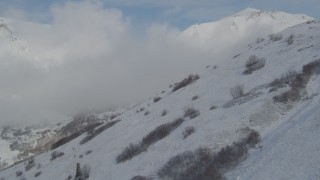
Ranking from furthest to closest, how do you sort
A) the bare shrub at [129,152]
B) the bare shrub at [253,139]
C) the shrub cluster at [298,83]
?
the bare shrub at [129,152] < the shrub cluster at [298,83] < the bare shrub at [253,139]

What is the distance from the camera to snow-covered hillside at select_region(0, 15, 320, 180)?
57.0 feet

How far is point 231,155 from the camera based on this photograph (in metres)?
18.7

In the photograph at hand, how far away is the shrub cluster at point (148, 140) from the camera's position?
81.5 feet

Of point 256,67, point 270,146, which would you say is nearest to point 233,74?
point 256,67

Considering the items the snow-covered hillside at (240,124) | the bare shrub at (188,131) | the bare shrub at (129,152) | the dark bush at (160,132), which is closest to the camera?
the snow-covered hillside at (240,124)

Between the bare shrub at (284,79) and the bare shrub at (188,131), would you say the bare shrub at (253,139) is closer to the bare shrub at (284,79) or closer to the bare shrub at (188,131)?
the bare shrub at (188,131)

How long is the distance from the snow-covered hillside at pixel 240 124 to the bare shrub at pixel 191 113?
0.41 feet

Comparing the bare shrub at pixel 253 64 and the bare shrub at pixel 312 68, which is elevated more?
the bare shrub at pixel 253 64

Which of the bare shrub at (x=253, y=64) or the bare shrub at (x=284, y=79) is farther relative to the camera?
the bare shrub at (x=253, y=64)

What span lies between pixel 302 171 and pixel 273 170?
115cm

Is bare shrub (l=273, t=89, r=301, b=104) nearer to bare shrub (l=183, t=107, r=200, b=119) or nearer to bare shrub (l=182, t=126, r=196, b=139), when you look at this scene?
bare shrub (l=182, t=126, r=196, b=139)

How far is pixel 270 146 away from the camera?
1823 centimetres

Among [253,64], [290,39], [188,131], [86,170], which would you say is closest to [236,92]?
[188,131]

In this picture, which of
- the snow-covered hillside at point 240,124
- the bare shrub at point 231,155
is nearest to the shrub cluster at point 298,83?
the snow-covered hillside at point 240,124
